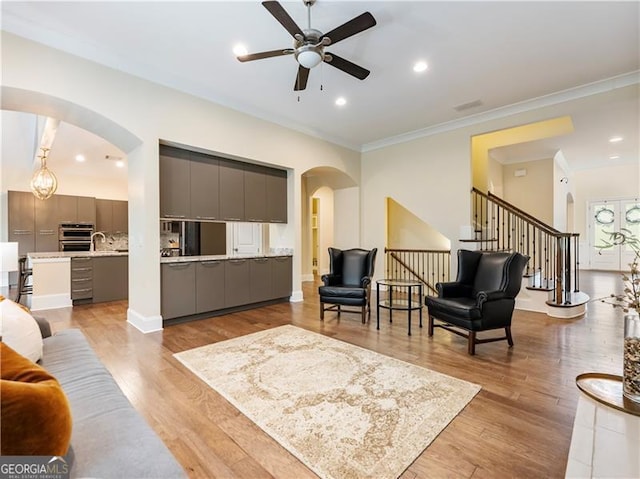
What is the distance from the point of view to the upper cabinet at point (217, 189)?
417cm

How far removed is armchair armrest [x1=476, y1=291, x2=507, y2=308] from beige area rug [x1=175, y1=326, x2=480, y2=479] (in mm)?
895

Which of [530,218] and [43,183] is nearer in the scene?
[530,218]

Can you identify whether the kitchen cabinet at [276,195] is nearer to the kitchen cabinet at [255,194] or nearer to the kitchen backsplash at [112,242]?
the kitchen cabinet at [255,194]

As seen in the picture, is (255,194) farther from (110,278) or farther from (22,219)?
(22,219)

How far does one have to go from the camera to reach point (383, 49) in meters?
3.34

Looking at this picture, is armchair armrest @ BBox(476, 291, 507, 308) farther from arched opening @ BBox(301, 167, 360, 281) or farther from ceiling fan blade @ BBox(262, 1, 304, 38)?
arched opening @ BBox(301, 167, 360, 281)

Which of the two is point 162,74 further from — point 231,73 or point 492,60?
point 492,60

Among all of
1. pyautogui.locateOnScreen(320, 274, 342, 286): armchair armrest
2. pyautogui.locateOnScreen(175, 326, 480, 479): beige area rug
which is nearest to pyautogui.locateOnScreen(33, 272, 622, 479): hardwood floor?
pyautogui.locateOnScreen(175, 326, 480, 479): beige area rug

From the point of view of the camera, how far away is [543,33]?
3.09 metres

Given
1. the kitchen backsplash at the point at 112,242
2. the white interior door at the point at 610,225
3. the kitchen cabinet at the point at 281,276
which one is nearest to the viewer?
the kitchen cabinet at the point at 281,276

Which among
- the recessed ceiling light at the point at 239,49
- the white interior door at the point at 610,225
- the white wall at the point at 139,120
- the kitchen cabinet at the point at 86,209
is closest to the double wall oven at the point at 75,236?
the kitchen cabinet at the point at 86,209

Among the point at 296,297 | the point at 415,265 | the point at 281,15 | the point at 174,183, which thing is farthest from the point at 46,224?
the point at 415,265

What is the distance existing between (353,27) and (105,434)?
3.02m

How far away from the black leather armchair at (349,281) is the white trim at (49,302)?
15.0ft
